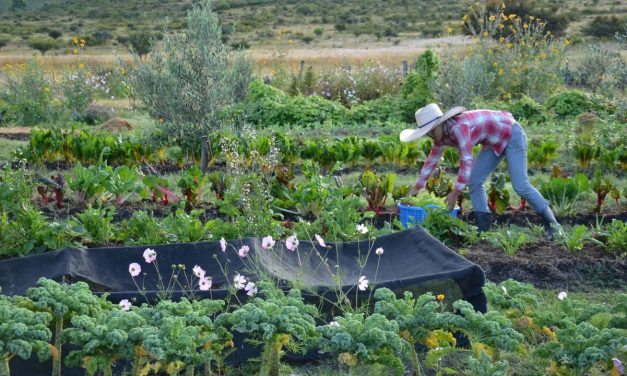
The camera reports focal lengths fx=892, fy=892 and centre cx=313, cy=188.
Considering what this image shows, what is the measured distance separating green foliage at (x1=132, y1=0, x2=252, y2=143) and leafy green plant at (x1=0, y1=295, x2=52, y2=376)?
6181 mm

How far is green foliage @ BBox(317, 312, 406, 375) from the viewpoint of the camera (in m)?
3.99

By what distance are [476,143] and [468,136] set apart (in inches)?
11.2

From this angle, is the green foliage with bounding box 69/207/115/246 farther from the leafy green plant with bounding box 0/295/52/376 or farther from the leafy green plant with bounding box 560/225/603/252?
the leafy green plant with bounding box 560/225/603/252

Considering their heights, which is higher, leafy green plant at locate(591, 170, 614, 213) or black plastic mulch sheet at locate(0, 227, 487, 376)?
black plastic mulch sheet at locate(0, 227, 487, 376)

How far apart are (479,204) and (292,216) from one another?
1764 mm

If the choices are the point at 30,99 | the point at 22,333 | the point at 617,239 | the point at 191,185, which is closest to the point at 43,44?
the point at 30,99

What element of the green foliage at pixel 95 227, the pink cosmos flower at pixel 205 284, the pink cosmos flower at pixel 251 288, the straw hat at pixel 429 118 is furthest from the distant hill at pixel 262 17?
the pink cosmos flower at pixel 251 288

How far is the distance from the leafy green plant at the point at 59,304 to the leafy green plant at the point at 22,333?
0.48 ft

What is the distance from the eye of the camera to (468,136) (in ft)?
23.1

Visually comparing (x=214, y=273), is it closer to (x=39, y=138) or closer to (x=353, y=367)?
(x=353, y=367)

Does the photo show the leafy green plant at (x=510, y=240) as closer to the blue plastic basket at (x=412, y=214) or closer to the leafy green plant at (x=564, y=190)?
the blue plastic basket at (x=412, y=214)

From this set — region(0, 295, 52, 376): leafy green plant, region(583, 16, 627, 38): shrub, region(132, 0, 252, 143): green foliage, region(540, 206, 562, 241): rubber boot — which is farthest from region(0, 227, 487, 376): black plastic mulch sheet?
region(583, 16, 627, 38): shrub

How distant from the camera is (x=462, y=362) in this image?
201 inches

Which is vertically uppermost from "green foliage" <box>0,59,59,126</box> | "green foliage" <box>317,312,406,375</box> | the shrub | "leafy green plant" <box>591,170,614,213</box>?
"green foliage" <box>317,312,406,375</box>
